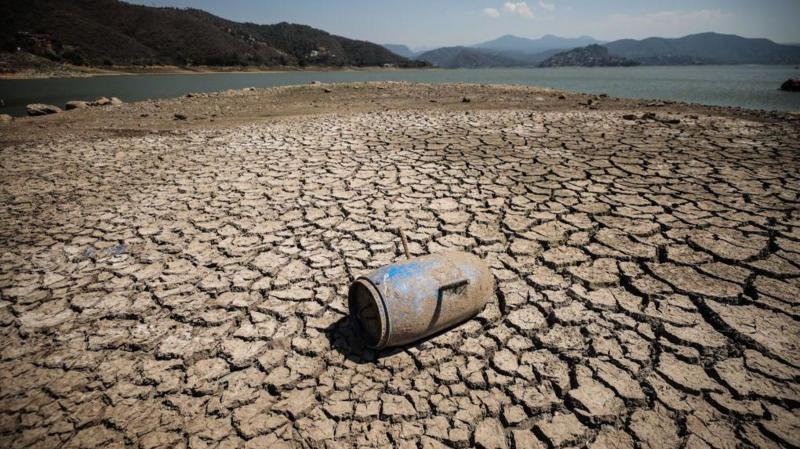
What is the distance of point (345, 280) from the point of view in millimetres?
2652

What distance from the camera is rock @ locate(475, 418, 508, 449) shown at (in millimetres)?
1553

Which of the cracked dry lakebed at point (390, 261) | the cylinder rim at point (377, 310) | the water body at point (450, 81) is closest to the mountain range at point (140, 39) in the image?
the water body at point (450, 81)

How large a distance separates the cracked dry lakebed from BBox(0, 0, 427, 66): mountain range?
48078mm

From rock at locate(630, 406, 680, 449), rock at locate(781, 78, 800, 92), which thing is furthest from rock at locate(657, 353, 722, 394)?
rock at locate(781, 78, 800, 92)

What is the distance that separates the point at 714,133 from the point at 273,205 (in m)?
7.27

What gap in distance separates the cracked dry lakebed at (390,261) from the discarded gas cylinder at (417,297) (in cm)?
18

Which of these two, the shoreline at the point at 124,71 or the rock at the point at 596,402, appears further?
the shoreline at the point at 124,71

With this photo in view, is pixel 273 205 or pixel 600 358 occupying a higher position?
pixel 273 205

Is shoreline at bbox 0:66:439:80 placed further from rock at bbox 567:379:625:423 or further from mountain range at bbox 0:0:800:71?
rock at bbox 567:379:625:423

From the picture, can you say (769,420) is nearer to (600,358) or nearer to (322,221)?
(600,358)

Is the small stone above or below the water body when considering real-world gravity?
below

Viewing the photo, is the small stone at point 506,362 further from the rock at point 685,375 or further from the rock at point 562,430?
the rock at point 685,375

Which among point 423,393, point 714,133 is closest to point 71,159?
point 423,393

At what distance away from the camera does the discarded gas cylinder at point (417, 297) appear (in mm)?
1839
